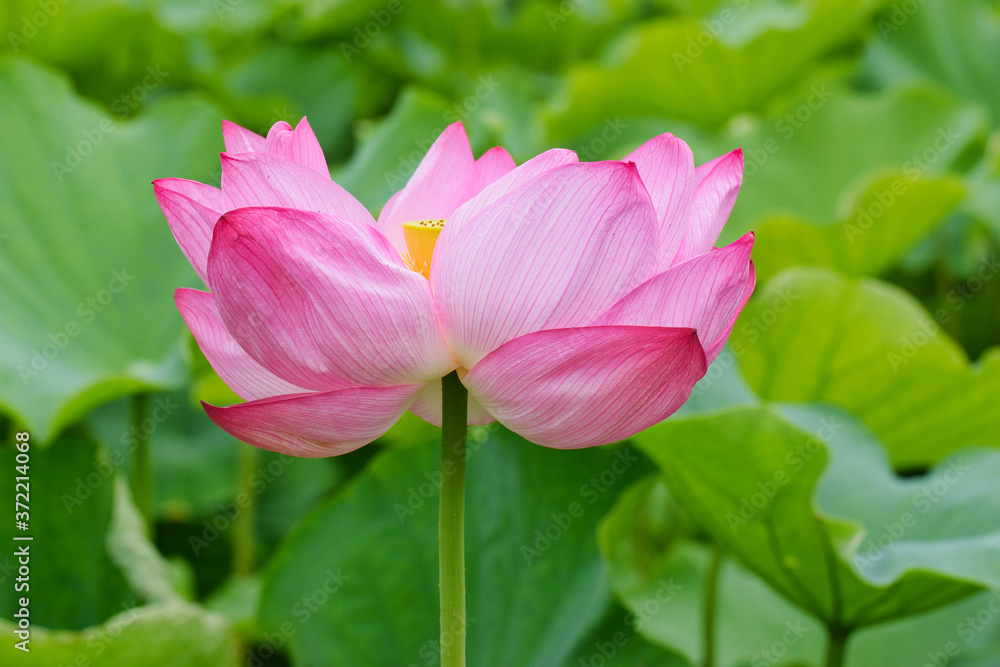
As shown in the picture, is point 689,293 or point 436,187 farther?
point 436,187

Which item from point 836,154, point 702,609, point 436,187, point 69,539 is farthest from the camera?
point 836,154

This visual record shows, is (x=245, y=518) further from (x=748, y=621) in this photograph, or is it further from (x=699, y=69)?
(x=699, y=69)

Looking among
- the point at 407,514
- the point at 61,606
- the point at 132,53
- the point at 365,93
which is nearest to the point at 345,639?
the point at 407,514

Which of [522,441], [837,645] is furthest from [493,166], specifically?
[837,645]

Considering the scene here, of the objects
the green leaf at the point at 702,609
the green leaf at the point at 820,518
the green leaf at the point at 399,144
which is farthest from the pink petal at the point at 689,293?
the green leaf at the point at 399,144

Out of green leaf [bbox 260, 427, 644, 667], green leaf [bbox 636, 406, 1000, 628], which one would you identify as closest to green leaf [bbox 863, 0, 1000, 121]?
green leaf [bbox 636, 406, 1000, 628]

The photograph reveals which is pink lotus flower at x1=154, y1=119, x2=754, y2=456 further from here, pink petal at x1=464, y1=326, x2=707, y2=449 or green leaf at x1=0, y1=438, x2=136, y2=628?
green leaf at x1=0, y1=438, x2=136, y2=628
